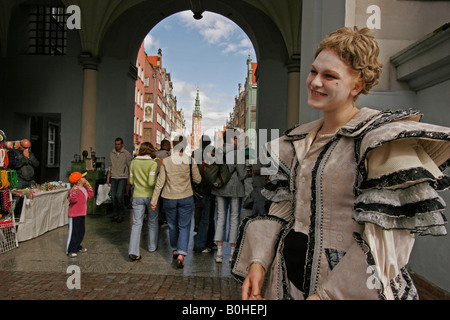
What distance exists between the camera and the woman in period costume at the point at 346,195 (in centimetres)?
95

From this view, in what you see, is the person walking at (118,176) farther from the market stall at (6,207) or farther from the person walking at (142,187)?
the person walking at (142,187)

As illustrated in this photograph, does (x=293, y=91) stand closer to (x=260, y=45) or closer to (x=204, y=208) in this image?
(x=260, y=45)

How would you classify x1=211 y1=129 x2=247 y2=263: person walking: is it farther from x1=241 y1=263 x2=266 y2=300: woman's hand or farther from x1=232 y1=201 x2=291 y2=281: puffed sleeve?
x1=241 y1=263 x2=266 y2=300: woman's hand

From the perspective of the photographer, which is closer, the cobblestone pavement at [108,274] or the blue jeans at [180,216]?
the cobblestone pavement at [108,274]

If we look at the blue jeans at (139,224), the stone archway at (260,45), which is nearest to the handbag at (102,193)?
the blue jeans at (139,224)

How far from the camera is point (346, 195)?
1129 millimetres

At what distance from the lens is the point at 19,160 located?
23.1ft

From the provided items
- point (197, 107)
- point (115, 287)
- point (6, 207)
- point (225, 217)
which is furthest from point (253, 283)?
point (197, 107)

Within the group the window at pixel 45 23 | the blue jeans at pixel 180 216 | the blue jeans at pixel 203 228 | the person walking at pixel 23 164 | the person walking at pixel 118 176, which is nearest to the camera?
the blue jeans at pixel 180 216

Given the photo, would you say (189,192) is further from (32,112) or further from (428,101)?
(32,112)

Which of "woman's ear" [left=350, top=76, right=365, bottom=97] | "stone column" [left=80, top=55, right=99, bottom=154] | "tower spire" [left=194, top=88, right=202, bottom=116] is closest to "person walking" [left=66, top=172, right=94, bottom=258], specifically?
"woman's ear" [left=350, top=76, right=365, bottom=97]

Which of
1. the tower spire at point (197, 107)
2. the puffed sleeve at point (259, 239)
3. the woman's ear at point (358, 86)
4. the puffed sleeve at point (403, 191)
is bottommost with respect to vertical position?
the puffed sleeve at point (259, 239)

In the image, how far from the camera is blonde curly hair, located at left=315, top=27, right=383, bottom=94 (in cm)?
113

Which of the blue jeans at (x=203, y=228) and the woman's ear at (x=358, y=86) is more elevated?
the woman's ear at (x=358, y=86)
